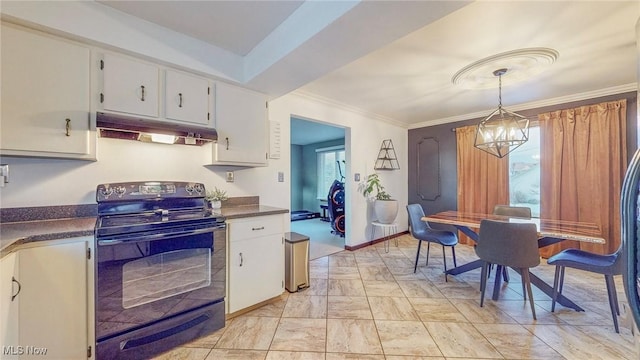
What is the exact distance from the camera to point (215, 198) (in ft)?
7.91

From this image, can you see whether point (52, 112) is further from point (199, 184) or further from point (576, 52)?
point (576, 52)

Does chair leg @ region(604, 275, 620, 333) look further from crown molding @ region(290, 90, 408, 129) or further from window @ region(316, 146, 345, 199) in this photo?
window @ region(316, 146, 345, 199)

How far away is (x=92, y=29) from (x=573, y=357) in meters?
3.86

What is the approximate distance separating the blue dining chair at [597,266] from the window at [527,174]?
1.83 metres

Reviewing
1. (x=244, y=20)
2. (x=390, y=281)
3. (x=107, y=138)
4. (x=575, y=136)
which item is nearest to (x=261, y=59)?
(x=244, y=20)

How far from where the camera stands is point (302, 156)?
27.7ft

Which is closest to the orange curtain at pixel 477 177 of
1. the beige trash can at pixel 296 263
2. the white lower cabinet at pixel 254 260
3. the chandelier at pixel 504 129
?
the chandelier at pixel 504 129

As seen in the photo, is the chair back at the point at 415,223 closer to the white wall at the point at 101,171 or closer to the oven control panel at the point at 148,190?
the white wall at the point at 101,171

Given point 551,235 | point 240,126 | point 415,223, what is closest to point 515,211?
point 551,235

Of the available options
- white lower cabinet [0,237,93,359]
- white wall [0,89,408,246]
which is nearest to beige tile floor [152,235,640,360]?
white lower cabinet [0,237,93,359]

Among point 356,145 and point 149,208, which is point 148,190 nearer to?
point 149,208

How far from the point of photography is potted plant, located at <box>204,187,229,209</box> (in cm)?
241

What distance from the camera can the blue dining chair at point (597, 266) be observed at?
1979 millimetres

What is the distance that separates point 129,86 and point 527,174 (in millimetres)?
5142
